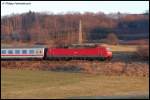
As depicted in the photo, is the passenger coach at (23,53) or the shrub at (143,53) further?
the passenger coach at (23,53)

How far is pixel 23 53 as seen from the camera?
169 ft

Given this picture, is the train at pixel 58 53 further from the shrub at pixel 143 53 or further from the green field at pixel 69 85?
the green field at pixel 69 85

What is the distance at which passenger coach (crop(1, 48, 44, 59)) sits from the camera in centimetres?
5141

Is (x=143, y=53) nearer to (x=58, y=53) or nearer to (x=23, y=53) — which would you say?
(x=58, y=53)

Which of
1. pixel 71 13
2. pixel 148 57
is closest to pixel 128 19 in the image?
pixel 71 13

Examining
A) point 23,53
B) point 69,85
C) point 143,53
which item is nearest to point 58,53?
point 23,53

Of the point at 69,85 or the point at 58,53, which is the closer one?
the point at 69,85

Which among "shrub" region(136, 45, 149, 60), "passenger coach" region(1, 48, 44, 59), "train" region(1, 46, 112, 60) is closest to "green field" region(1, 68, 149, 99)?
"train" region(1, 46, 112, 60)

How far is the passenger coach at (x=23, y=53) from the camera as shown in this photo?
51.4 meters

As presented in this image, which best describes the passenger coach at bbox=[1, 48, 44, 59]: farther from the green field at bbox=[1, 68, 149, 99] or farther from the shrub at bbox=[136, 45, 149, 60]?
the green field at bbox=[1, 68, 149, 99]

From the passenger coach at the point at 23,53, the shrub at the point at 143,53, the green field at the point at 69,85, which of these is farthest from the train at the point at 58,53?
the green field at the point at 69,85

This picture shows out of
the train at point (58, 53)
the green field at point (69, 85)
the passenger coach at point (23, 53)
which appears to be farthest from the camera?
the passenger coach at point (23, 53)

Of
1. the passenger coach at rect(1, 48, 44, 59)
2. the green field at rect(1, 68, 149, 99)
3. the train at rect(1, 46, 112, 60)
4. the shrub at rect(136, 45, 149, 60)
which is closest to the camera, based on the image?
the green field at rect(1, 68, 149, 99)

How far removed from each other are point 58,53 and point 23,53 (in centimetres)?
440
